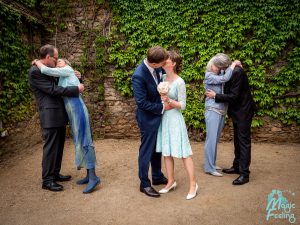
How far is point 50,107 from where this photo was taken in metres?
4.20

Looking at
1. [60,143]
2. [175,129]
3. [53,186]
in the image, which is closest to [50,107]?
[60,143]

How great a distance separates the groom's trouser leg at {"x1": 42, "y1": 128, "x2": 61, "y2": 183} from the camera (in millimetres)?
4266

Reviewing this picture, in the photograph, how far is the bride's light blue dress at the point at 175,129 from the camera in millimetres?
3846

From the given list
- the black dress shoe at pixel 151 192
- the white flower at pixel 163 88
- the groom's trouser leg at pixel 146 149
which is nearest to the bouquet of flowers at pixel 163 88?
the white flower at pixel 163 88

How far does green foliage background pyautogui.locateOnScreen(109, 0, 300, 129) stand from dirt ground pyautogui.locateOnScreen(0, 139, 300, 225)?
1429mm

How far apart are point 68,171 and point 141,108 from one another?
2.17 meters

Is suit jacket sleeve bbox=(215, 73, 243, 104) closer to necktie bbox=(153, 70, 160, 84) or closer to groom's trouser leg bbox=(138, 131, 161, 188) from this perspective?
necktie bbox=(153, 70, 160, 84)

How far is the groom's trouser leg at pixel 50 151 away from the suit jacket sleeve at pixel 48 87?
0.56 m

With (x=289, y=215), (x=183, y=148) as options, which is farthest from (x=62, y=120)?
(x=289, y=215)

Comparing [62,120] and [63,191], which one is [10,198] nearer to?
[63,191]

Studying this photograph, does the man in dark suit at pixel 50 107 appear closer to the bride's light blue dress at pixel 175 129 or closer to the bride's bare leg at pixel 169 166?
the bride's light blue dress at pixel 175 129

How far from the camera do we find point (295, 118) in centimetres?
639

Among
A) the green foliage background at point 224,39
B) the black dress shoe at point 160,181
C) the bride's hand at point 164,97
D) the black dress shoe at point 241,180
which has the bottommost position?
the black dress shoe at point 160,181

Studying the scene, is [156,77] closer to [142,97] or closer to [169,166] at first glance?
[142,97]
